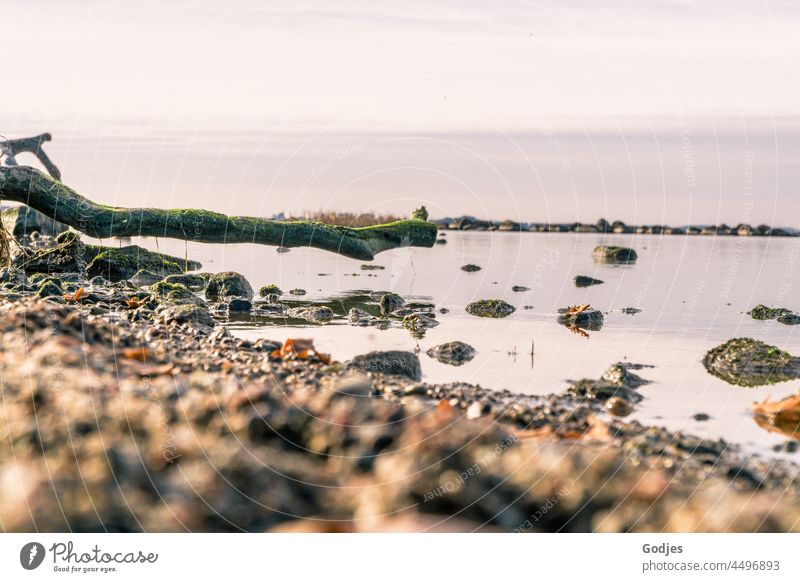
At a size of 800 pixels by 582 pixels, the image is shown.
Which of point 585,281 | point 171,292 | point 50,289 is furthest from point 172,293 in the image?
point 585,281

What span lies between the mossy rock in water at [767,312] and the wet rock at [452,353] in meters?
10.6

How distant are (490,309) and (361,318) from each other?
385 centimetres

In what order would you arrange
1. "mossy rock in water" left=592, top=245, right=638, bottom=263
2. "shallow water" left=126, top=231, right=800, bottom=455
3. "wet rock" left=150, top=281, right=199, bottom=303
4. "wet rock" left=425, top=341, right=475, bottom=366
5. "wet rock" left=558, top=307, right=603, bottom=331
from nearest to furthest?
1. "shallow water" left=126, top=231, right=800, bottom=455
2. "wet rock" left=425, top=341, right=475, bottom=366
3. "wet rock" left=150, top=281, right=199, bottom=303
4. "wet rock" left=558, top=307, right=603, bottom=331
5. "mossy rock in water" left=592, top=245, right=638, bottom=263

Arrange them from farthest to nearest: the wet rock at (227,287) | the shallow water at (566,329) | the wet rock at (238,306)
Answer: the wet rock at (227,287), the wet rock at (238,306), the shallow water at (566,329)

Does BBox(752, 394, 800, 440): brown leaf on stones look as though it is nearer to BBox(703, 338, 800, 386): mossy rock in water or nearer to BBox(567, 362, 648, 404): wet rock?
BBox(567, 362, 648, 404): wet rock

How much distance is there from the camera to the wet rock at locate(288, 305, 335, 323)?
1855 cm

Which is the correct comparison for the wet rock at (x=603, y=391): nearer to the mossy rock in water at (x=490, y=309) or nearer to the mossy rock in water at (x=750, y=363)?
the mossy rock in water at (x=750, y=363)

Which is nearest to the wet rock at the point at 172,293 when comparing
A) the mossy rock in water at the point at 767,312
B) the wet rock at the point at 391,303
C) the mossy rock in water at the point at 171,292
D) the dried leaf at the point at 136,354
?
the mossy rock in water at the point at 171,292

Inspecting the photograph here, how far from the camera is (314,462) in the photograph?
5.97 meters

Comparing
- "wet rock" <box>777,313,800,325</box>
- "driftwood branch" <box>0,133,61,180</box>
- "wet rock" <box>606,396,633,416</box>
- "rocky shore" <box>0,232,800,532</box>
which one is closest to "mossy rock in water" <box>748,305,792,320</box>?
"wet rock" <box>777,313,800,325</box>

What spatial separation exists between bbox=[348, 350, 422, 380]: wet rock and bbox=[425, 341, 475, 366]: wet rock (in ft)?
7.13

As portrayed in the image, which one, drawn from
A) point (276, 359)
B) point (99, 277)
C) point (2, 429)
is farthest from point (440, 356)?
point (99, 277)

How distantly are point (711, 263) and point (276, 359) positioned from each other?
3862 centimetres

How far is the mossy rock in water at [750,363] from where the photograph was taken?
12867 mm
